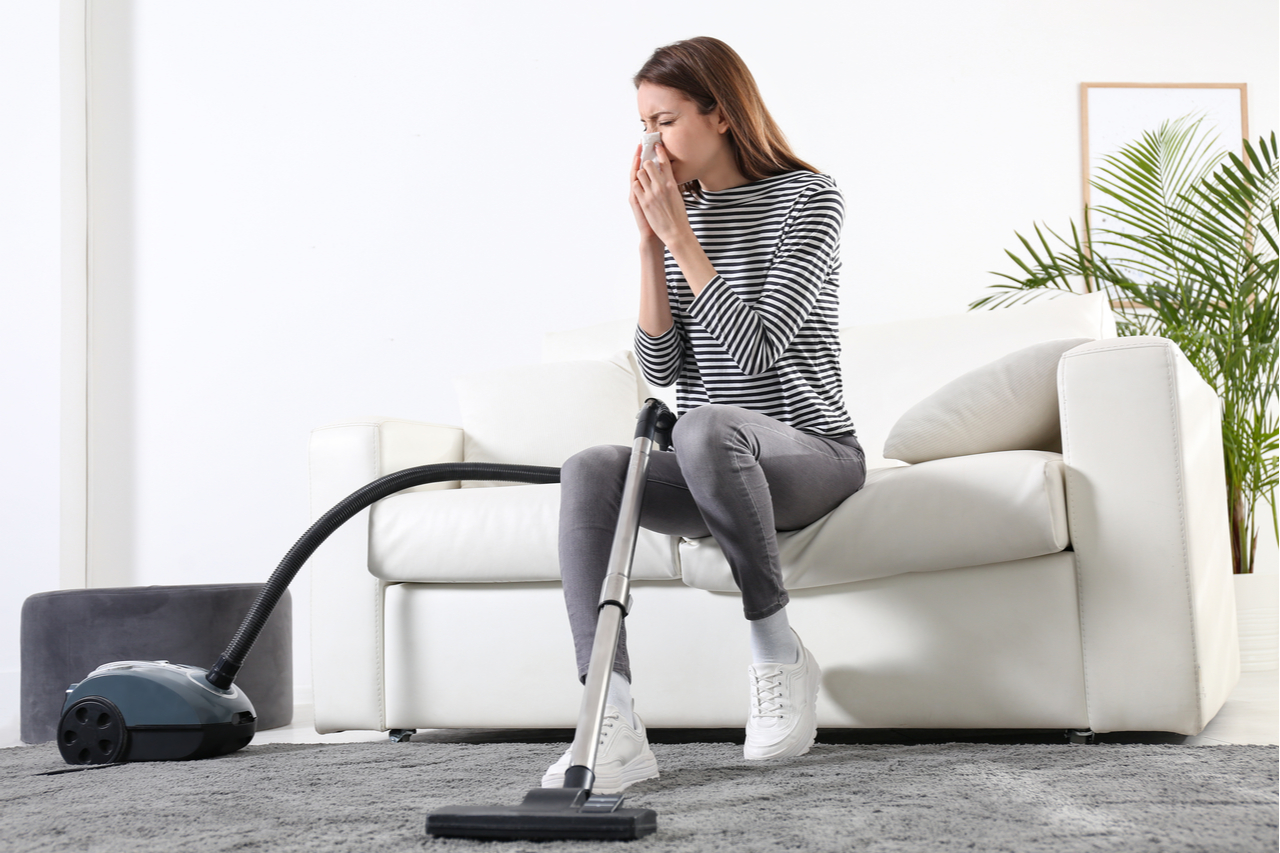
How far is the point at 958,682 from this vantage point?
1544 millimetres

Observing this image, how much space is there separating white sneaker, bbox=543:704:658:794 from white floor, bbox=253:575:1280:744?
81 centimetres

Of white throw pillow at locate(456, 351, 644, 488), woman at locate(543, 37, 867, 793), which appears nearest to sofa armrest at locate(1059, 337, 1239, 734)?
woman at locate(543, 37, 867, 793)

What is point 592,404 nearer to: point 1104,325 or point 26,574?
point 1104,325

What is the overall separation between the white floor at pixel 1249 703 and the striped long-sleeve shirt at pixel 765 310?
766 mm

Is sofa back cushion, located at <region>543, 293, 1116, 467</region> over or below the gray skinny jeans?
over

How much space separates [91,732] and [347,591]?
0.47m

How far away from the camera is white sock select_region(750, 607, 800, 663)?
1371 millimetres

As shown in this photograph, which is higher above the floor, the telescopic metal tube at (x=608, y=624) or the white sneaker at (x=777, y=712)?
the telescopic metal tube at (x=608, y=624)

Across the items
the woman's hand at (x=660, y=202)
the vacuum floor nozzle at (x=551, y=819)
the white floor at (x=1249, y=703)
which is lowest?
the white floor at (x=1249, y=703)

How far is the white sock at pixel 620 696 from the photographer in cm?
121

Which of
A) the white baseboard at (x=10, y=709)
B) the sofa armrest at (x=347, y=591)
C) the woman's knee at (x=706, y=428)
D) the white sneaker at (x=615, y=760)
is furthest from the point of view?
the white baseboard at (x=10, y=709)

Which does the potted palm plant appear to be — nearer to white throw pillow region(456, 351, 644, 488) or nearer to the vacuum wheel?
white throw pillow region(456, 351, 644, 488)

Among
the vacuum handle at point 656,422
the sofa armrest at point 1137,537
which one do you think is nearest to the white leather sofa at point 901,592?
the sofa armrest at point 1137,537

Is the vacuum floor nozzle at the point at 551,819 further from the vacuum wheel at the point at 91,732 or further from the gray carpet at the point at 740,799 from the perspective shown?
the vacuum wheel at the point at 91,732
